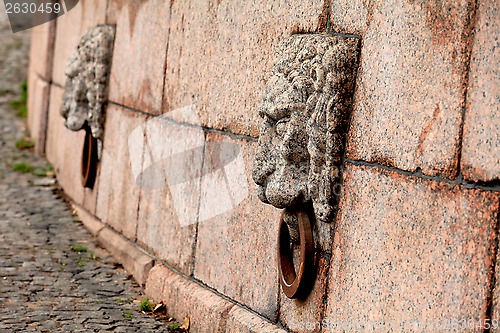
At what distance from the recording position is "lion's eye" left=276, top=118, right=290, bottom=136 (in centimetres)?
369

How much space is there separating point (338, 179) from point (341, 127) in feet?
0.71

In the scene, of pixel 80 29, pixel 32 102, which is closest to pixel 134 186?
Answer: pixel 80 29

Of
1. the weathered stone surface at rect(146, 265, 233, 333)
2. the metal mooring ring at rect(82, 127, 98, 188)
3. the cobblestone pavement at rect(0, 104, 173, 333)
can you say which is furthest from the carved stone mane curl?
the metal mooring ring at rect(82, 127, 98, 188)

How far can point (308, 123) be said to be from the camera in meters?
3.58

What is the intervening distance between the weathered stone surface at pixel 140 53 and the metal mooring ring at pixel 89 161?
47 centimetres

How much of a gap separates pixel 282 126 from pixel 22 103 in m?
9.23

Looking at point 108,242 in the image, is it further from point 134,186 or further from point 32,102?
point 32,102

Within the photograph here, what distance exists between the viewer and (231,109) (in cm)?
472

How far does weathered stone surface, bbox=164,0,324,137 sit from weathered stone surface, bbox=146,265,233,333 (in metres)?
0.92

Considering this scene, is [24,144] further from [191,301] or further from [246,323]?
[246,323]

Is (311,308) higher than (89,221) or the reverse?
higher

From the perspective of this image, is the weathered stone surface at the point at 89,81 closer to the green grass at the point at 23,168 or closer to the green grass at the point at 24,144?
the green grass at the point at 23,168

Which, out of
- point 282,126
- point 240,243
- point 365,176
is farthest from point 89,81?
point 365,176

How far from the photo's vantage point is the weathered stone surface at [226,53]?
14.1 feet
